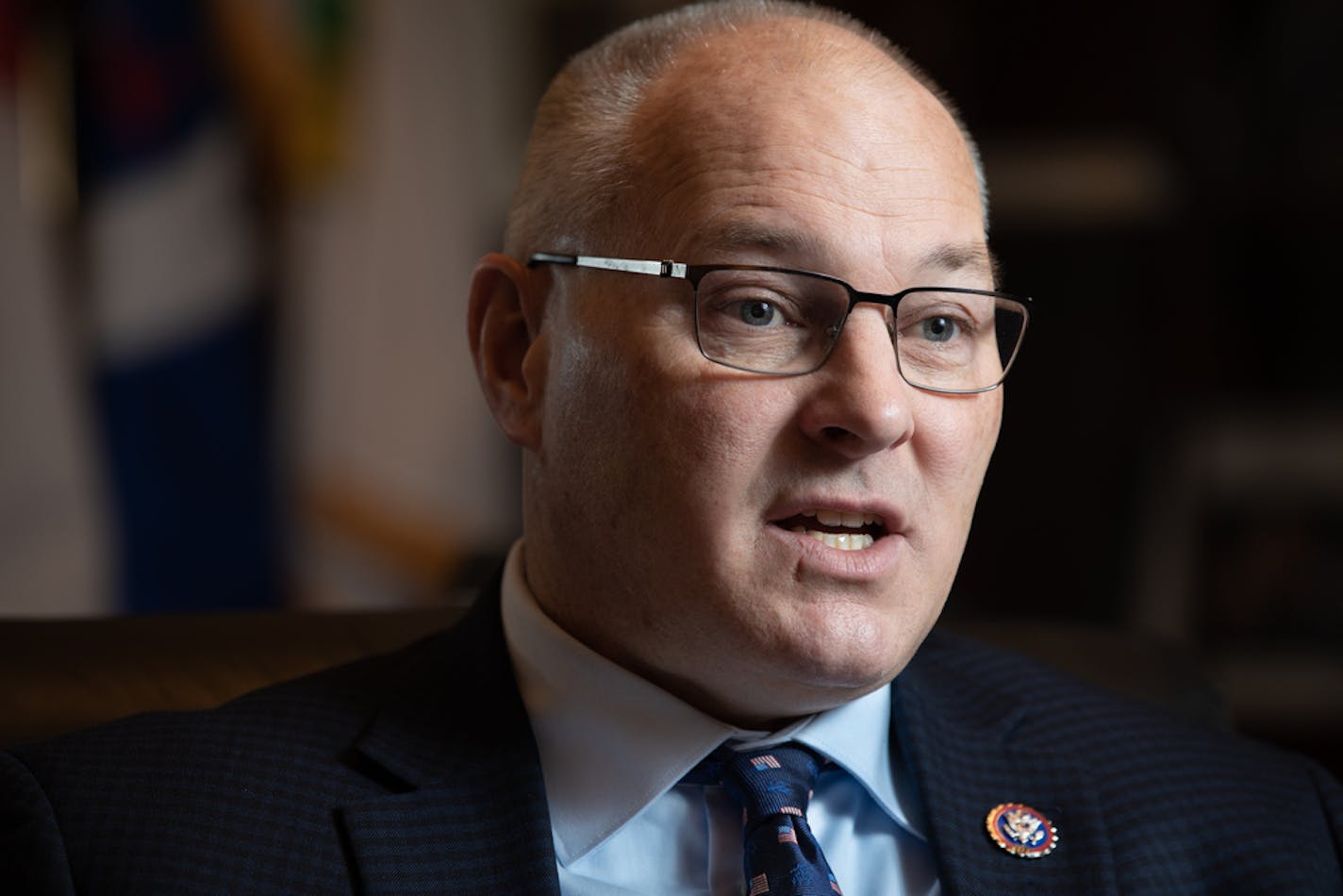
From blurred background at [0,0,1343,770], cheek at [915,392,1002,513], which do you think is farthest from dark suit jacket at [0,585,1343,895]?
blurred background at [0,0,1343,770]

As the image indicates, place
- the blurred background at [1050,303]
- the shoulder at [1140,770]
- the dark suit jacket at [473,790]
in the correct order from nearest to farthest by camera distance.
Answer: the dark suit jacket at [473,790] → the shoulder at [1140,770] → the blurred background at [1050,303]

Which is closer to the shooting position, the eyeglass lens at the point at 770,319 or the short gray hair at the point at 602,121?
the eyeglass lens at the point at 770,319

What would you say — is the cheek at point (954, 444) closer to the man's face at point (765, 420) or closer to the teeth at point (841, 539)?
the man's face at point (765, 420)

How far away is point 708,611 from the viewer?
4.55 ft

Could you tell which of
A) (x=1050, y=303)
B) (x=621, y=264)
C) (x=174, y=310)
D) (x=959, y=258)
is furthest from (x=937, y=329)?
(x=1050, y=303)

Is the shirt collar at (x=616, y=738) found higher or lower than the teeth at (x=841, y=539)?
lower

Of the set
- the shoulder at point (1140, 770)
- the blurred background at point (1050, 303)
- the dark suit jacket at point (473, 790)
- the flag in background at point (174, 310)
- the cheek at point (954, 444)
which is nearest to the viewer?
the dark suit jacket at point (473, 790)

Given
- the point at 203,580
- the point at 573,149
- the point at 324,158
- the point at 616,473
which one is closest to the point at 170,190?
the point at 324,158

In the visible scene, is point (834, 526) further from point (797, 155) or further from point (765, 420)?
point (797, 155)

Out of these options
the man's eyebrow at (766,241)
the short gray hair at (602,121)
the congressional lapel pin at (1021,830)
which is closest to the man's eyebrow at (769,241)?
the man's eyebrow at (766,241)

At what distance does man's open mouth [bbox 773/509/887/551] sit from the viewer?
1387 millimetres

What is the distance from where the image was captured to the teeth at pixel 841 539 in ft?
4.54

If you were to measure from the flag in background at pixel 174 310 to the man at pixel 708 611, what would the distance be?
200 cm

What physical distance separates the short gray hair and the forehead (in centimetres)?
3
